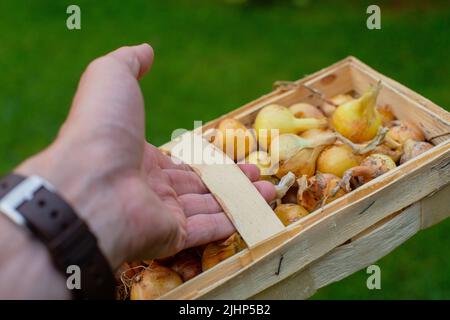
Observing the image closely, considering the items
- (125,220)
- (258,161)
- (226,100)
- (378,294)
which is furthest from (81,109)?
(226,100)

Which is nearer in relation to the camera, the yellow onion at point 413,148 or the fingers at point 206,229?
the fingers at point 206,229

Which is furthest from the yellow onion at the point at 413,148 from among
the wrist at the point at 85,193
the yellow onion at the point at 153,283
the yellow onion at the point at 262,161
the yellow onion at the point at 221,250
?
the wrist at the point at 85,193

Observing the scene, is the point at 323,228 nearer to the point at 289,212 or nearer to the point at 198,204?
the point at 289,212

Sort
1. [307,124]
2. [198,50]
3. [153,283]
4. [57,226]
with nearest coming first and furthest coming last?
[57,226], [153,283], [307,124], [198,50]

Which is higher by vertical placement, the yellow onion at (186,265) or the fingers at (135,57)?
the fingers at (135,57)

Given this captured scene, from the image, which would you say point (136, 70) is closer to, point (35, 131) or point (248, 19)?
point (35, 131)

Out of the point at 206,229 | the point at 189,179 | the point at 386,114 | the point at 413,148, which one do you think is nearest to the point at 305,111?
the point at 386,114

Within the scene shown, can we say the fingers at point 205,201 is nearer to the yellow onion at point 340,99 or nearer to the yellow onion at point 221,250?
the yellow onion at point 221,250

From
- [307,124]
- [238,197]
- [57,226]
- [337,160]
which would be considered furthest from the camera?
[307,124]
